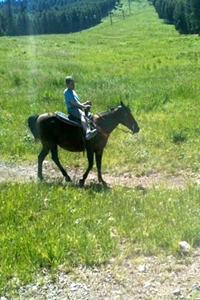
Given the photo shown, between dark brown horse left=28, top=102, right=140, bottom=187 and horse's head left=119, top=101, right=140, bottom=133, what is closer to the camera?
dark brown horse left=28, top=102, right=140, bottom=187

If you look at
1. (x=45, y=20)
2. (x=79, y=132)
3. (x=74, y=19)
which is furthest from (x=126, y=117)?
(x=74, y=19)

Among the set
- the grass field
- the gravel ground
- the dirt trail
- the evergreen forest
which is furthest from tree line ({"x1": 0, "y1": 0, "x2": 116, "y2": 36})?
the gravel ground

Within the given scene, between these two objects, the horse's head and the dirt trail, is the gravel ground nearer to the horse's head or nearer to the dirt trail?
the dirt trail

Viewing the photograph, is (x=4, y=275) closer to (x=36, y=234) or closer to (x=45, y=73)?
(x=36, y=234)

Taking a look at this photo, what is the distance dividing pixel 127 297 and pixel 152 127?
10998 millimetres

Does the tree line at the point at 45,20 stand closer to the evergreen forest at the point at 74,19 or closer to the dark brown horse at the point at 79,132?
the evergreen forest at the point at 74,19

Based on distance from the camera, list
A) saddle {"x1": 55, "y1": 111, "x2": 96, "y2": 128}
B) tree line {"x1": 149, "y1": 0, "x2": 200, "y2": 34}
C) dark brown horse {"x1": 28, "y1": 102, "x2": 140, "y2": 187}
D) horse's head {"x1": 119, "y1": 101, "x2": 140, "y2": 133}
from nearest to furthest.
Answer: saddle {"x1": 55, "y1": 111, "x2": 96, "y2": 128} → dark brown horse {"x1": 28, "y1": 102, "x2": 140, "y2": 187} → horse's head {"x1": 119, "y1": 101, "x2": 140, "y2": 133} → tree line {"x1": 149, "y1": 0, "x2": 200, "y2": 34}

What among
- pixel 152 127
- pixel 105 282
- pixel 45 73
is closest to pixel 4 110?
pixel 152 127

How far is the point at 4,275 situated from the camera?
22.7ft

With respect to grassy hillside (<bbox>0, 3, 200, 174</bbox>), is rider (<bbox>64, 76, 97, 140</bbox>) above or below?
above

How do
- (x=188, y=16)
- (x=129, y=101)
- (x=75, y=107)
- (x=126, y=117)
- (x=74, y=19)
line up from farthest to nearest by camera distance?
(x=74, y=19)
(x=188, y=16)
(x=129, y=101)
(x=126, y=117)
(x=75, y=107)

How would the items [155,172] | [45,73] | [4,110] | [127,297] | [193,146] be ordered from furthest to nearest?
1. [45,73]
2. [4,110]
3. [193,146]
4. [155,172]
5. [127,297]

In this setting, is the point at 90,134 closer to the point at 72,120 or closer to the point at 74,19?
the point at 72,120

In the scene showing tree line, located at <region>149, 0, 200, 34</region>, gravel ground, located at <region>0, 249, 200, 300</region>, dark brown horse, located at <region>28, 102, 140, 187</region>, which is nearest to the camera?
gravel ground, located at <region>0, 249, 200, 300</region>
